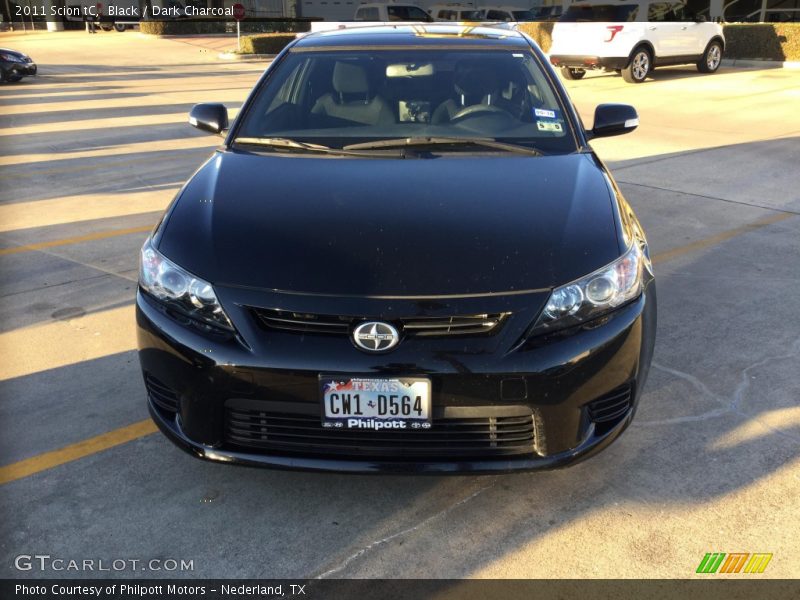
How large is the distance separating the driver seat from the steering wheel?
2 centimetres

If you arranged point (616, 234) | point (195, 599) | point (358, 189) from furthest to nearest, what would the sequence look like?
point (358, 189)
point (616, 234)
point (195, 599)

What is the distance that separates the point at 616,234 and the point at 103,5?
152 feet

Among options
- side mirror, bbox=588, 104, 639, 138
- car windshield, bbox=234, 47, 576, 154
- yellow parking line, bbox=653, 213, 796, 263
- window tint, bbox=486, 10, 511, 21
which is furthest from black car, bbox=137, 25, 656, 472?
window tint, bbox=486, 10, 511, 21

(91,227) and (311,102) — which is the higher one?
(311,102)

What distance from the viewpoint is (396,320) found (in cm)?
240

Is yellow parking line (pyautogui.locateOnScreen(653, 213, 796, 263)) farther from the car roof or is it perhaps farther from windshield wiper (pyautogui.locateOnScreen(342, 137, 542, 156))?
windshield wiper (pyautogui.locateOnScreen(342, 137, 542, 156))

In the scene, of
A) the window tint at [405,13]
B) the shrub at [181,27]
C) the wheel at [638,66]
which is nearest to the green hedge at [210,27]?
the shrub at [181,27]

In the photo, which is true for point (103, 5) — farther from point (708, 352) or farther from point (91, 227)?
point (708, 352)

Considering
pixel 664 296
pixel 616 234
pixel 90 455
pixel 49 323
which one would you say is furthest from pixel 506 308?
pixel 49 323

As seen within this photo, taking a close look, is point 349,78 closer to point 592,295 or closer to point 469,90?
point 469,90

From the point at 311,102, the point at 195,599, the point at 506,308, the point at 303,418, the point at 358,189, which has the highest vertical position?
the point at 311,102

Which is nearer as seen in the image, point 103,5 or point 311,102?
point 311,102

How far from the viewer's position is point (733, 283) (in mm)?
5000

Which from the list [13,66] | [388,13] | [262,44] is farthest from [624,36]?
[262,44]
